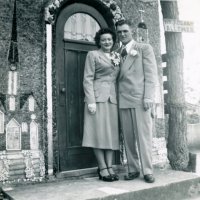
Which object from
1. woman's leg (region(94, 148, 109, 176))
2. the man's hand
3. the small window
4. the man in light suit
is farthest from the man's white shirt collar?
woman's leg (region(94, 148, 109, 176))

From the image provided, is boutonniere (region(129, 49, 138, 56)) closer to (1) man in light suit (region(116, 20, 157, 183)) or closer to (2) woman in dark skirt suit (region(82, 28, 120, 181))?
(1) man in light suit (region(116, 20, 157, 183))

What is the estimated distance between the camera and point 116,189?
3.56m

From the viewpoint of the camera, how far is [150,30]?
5.51 metres

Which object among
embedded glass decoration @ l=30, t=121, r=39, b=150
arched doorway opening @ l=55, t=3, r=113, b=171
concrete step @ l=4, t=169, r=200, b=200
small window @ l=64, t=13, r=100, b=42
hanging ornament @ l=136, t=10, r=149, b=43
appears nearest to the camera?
concrete step @ l=4, t=169, r=200, b=200

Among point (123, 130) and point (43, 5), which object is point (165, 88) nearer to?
point (123, 130)

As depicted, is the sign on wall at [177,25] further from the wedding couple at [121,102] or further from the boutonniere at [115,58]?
the boutonniere at [115,58]

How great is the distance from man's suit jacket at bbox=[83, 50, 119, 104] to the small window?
71 cm

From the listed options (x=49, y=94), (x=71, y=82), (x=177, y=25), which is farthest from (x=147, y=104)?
(x=177, y=25)

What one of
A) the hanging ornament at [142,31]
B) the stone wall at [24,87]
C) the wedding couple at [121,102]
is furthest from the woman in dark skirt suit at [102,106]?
the hanging ornament at [142,31]

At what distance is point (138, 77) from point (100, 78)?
1.63 ft

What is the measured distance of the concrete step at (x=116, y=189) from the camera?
3.35m

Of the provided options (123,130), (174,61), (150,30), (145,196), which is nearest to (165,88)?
(174,61)

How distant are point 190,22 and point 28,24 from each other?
2566 mm

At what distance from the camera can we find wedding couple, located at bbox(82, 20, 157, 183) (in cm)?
395
